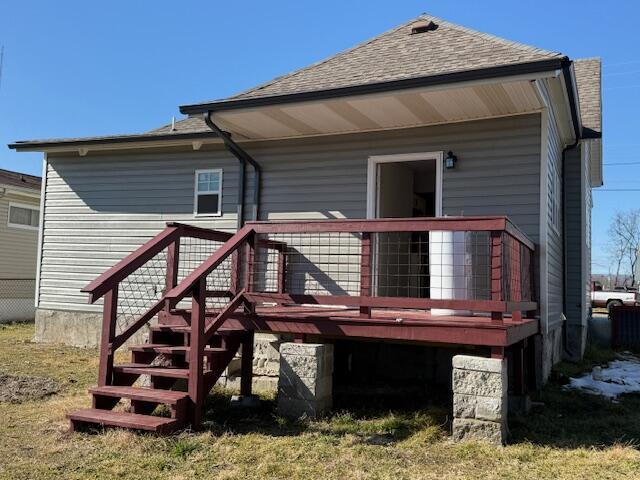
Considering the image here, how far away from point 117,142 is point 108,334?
16.4 feet

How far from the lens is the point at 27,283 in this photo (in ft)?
51.8

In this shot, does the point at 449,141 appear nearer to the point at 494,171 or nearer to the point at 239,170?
the point at 494,171

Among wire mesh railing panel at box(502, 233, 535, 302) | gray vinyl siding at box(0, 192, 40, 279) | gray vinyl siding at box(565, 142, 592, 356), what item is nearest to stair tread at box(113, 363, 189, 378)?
wire mesh railing panel at box(502, 233, 535, 302)

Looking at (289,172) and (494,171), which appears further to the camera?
(289,172)

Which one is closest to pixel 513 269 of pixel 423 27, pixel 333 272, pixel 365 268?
pixel 365 268

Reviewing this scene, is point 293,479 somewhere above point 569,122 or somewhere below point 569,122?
below

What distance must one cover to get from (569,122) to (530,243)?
2.41m

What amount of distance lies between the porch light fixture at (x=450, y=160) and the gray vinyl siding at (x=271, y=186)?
68 millimetres

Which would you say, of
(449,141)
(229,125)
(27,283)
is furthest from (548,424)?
(27,283)

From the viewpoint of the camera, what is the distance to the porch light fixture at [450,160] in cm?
689

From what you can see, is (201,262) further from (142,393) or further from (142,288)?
(142,393)

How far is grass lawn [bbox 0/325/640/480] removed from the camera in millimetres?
3900

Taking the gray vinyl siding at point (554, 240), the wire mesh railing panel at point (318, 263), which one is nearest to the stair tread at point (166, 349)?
the wire mesh railing panel at point (318, 263)

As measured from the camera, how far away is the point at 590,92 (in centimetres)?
1002
